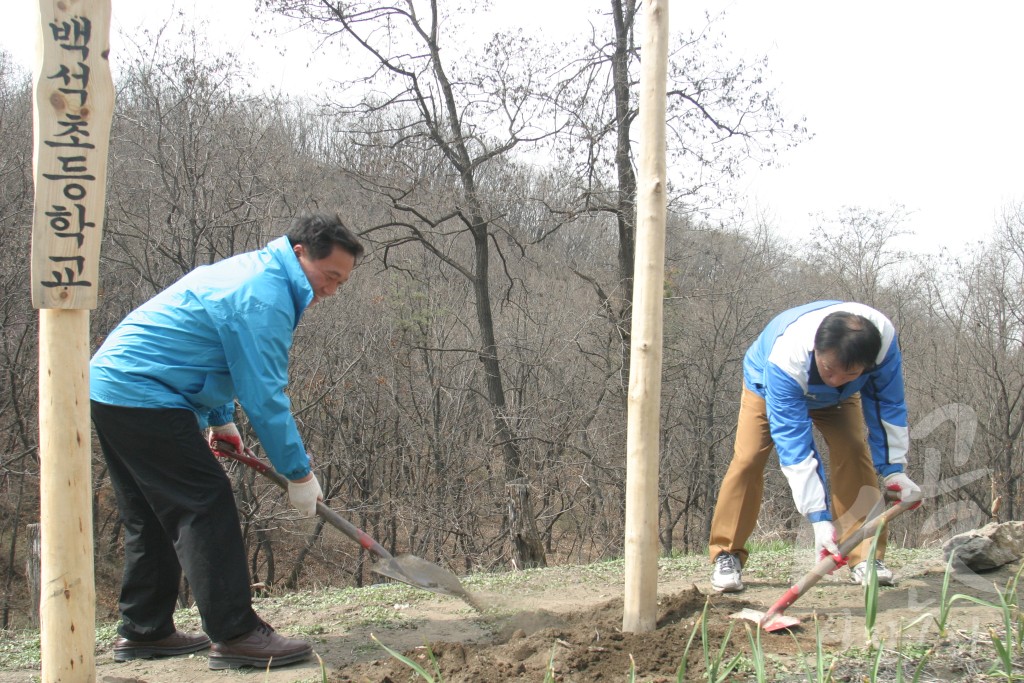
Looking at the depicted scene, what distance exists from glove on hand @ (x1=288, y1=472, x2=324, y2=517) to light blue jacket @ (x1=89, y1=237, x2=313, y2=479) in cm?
13

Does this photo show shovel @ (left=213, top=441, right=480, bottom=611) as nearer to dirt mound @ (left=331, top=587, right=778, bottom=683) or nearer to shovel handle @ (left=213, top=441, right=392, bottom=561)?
shovel handle @ (left=213, top=441, right=392, bottom=561)

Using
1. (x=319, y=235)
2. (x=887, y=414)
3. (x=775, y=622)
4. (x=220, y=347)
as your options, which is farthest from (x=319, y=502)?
(x=887, y=414)

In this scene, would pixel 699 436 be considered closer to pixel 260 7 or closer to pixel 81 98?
pixel 260 7

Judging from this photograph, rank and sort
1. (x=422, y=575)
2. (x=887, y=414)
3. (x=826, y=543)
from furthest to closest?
(x=422, y=575), (x=887, y=414), (x=826, y=543)

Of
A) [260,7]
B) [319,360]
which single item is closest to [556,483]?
[319,360]

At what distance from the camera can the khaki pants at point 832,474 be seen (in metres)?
4.20

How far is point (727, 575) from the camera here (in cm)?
420

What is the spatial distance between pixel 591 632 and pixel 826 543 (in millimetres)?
1047

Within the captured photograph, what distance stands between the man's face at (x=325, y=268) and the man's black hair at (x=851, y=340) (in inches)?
79.5

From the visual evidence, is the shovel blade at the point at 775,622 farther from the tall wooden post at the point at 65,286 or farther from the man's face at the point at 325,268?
the tall wooden post at the point at 65,286

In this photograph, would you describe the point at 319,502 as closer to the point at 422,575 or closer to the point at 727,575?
the point at 422,575

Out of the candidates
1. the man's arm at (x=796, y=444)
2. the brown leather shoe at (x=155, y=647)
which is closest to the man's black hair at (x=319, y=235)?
the brown leather shoe at (x=155, y=647)

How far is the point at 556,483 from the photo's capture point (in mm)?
13859

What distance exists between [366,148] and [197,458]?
11262 mm
